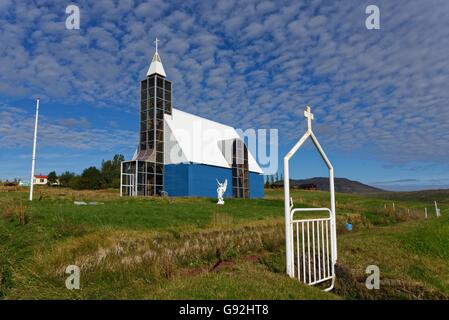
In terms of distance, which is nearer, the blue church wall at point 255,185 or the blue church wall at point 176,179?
the blue church wall at point 176,179

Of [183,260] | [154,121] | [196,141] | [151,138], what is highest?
[154,121]

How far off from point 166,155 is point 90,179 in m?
27.4

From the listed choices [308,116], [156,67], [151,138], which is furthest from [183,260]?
[156,67]

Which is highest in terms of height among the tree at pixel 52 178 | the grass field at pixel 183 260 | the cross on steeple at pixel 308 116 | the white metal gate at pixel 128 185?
the tree at pixel 52 178

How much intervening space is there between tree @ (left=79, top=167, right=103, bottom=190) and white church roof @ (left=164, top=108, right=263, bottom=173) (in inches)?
978

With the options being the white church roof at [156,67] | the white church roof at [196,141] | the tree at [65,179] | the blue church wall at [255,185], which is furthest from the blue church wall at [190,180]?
the tree at [65,179]

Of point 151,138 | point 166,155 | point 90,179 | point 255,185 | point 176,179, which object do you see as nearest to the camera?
point 176,179

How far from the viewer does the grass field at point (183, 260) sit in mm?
5609

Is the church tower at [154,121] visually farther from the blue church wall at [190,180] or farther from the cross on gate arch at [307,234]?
the cross on gate arch at [307,234]

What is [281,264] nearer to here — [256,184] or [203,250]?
[203,250]

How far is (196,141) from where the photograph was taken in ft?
111

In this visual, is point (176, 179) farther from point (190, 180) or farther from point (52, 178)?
point (52, 178)
